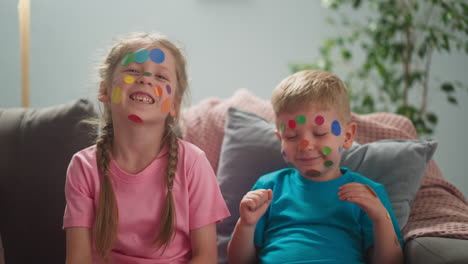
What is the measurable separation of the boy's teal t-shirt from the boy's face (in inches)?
3.2

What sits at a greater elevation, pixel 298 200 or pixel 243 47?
pixel 243 47

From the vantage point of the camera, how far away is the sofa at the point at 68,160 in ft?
5.22

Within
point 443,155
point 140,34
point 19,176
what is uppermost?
point 140,34

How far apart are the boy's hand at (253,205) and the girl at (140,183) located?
0.09 m

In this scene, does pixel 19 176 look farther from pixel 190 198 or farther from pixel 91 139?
pixel 190 198

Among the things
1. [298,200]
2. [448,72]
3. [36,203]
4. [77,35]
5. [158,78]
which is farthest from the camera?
[448,72]

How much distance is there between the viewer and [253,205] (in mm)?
1277

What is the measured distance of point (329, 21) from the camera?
3.19m

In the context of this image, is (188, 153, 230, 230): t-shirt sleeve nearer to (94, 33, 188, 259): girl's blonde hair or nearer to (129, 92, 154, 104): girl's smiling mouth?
(94, 33, 188, 259): girl's blonde hair

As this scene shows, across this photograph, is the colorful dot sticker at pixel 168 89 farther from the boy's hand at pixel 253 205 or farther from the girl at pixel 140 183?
the boy's hand at pixel 253 205

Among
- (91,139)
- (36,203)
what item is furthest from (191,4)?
(36,203)

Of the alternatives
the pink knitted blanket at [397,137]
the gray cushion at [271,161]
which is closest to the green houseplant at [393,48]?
the pink knitted blanket at [397,137]

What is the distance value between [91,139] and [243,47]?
1.76 metres

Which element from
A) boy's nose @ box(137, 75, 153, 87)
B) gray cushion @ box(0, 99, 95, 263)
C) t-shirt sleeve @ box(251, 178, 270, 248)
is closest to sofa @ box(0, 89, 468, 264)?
gray cushion @ box(0, 99, 95, 263)
